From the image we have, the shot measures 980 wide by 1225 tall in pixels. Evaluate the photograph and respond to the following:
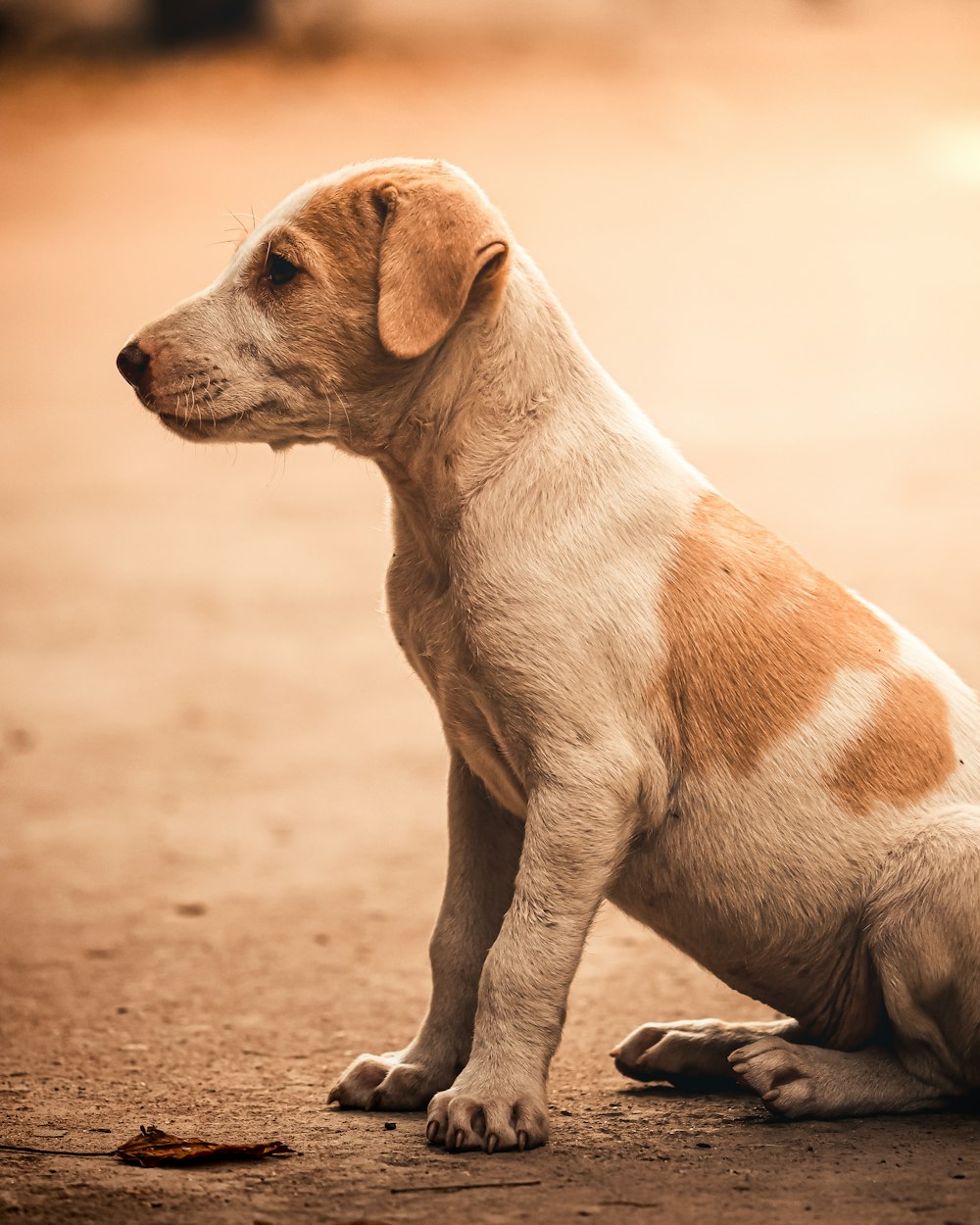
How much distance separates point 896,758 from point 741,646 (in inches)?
19.4

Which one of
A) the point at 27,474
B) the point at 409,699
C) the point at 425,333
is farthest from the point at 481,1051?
the point at 27,474

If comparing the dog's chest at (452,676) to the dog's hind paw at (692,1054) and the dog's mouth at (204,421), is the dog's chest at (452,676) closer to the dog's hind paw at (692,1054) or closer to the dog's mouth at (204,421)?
the dog's mouth at (204,421)

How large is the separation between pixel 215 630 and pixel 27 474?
13.4ft

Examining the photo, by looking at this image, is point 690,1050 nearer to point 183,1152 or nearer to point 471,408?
point 183,1152

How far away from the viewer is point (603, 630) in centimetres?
380

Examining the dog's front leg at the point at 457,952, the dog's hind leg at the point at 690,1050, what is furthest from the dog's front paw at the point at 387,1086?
the dog's hind leg at the point at 690,1050

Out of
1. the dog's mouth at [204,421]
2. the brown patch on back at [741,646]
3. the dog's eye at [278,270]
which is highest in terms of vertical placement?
the dog's eye at [278,270]

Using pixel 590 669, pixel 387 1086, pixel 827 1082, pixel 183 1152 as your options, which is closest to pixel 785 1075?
pixel 827 1082

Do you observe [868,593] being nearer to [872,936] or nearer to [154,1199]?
[872,936]

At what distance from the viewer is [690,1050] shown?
430 cm

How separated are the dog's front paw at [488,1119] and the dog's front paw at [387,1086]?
1.49ft

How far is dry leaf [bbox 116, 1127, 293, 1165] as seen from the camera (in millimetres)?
3516

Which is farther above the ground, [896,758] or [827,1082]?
[896,758]

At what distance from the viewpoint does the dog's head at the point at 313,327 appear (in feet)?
12.9
